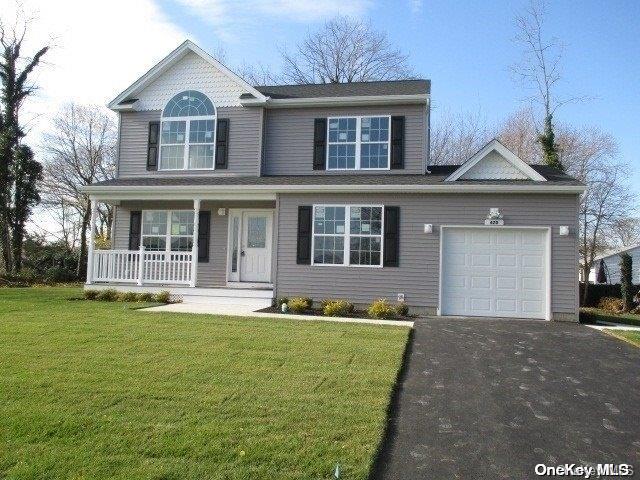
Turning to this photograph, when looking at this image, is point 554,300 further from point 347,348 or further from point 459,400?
point 459,400

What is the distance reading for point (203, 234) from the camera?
1395 cm

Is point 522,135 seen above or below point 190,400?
above

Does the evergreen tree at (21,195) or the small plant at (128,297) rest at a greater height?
the evergreen tree at (21,195)

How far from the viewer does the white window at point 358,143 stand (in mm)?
13539

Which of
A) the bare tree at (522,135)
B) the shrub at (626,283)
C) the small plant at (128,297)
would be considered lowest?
the small plant at (128,297)

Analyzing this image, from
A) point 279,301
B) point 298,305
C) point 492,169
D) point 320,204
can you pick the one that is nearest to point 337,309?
point 298,305

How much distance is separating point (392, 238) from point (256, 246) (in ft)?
13.4

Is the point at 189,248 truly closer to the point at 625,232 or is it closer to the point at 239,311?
the point at 239,311

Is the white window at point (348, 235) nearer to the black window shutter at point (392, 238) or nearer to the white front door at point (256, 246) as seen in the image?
the black window shutter at point (392, 238)

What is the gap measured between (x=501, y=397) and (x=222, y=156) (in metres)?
10.9

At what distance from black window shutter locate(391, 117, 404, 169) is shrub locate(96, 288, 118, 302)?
8265 mm

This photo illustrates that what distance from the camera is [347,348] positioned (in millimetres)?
7191

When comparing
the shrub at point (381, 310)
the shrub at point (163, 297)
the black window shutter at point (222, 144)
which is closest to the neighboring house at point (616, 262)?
the shrub at point (381, 310)

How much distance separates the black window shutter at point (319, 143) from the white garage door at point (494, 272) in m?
4.08
